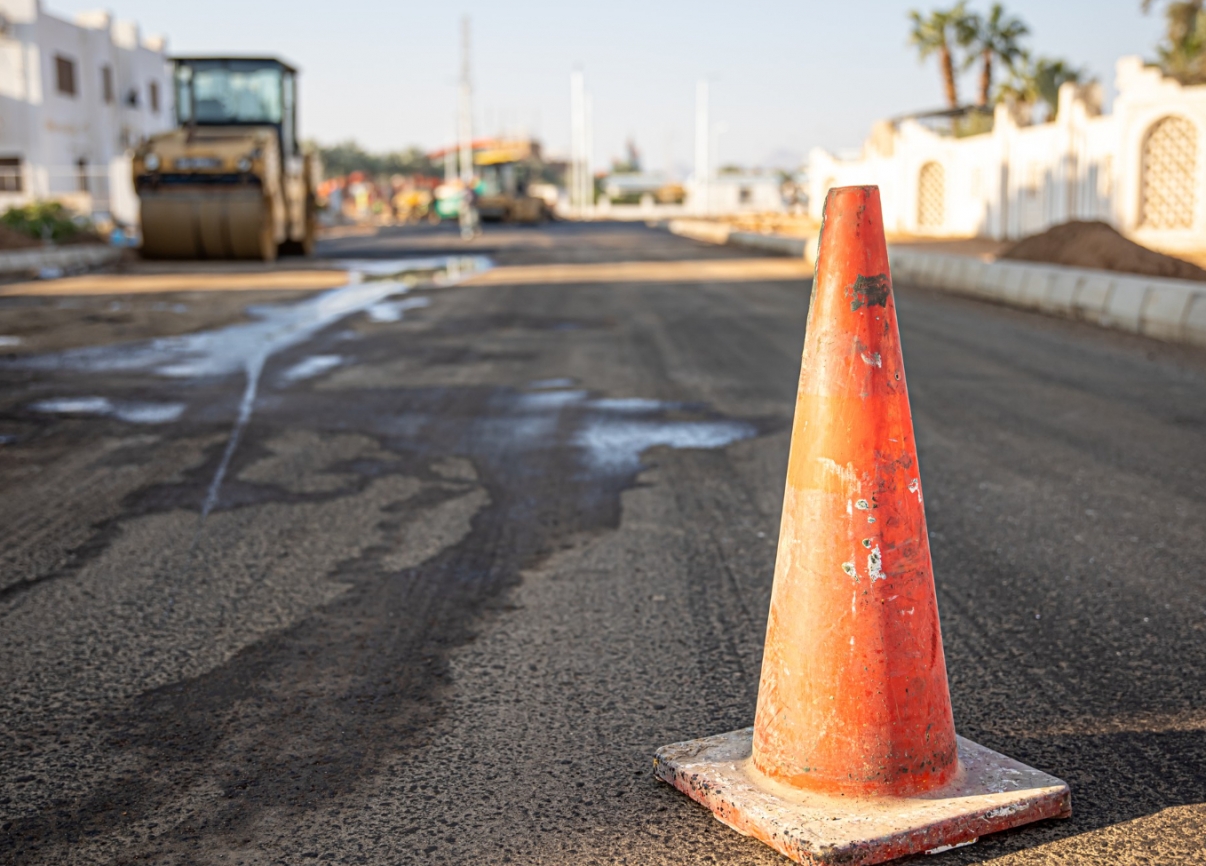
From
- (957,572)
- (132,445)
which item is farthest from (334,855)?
(132,445)

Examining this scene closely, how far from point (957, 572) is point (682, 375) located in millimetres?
4818

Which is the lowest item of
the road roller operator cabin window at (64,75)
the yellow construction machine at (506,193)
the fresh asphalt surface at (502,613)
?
the fresh asphalt surface at (502,613)

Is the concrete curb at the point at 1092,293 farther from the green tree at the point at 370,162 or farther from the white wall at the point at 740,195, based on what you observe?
the green tree at the point at 370,162

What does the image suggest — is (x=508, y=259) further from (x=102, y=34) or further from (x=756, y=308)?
(x=102, y=34)

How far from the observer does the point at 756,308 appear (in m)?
14.4

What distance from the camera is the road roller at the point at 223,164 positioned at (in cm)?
2095

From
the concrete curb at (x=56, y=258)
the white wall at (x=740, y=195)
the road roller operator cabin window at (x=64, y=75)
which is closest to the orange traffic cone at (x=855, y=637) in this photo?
the concrete curb at (x=56, y=258)

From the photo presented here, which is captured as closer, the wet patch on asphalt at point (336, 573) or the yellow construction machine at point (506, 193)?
the wet patch on asphalt at point (336, 573)

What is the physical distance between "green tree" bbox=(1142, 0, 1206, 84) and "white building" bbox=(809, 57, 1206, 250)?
1132 millimetres

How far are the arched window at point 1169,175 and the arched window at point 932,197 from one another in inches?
507

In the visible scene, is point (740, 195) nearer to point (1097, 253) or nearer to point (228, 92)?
point (228, 92)

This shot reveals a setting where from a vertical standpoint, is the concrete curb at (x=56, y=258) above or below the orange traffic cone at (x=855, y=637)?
above

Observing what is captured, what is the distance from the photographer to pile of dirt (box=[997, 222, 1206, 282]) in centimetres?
1506

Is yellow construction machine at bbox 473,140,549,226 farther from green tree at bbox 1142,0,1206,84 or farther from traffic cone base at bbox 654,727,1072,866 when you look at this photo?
traffic cone base at bbox 654,727,1072,866
